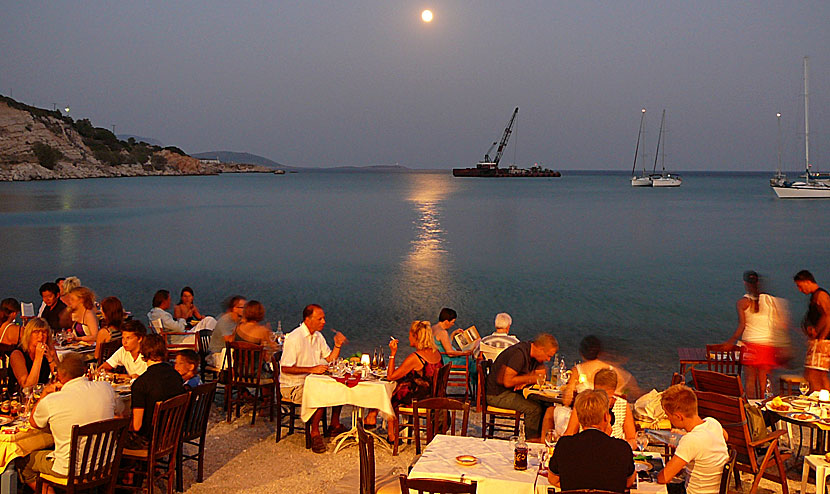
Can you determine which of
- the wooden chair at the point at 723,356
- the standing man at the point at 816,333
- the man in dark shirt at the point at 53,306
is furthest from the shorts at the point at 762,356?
the man in dark shirt at the point at 53,306

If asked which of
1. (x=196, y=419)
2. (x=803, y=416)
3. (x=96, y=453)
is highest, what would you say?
(x=803, y=416)

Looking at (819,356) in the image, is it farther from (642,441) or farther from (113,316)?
(113,316)

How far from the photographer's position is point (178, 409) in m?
6.05

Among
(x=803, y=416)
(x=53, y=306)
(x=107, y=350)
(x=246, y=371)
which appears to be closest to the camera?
(x=803, y=416)

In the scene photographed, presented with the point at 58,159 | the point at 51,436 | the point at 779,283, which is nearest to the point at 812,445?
the point at 51,436

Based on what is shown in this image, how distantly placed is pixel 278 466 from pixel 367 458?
2299 mm

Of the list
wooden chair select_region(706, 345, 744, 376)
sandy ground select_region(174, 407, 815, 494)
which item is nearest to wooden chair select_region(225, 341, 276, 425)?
sandy ground select_region(174, 407, 815, 494)

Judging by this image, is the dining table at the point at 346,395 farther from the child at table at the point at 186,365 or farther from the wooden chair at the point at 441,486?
the wooden chair at the point at 441,486

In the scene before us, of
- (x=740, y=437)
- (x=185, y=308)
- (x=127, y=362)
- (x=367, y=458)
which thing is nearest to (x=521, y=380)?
(x=740, y=437)

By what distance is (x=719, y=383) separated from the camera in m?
6.76

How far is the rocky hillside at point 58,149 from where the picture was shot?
12556 cm

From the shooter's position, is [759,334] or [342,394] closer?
[342,394]

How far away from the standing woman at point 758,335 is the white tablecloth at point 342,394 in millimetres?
4398

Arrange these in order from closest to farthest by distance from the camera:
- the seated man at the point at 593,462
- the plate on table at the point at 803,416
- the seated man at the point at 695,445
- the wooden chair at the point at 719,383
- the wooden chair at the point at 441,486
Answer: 1. the wooden chair at the point at 441,486
2. the seated man at the point at 593,462
3. the seated man at the point at 695,445
4. the plate on table at the point at 803,416
5. the wooden chair at the point at 719,383
